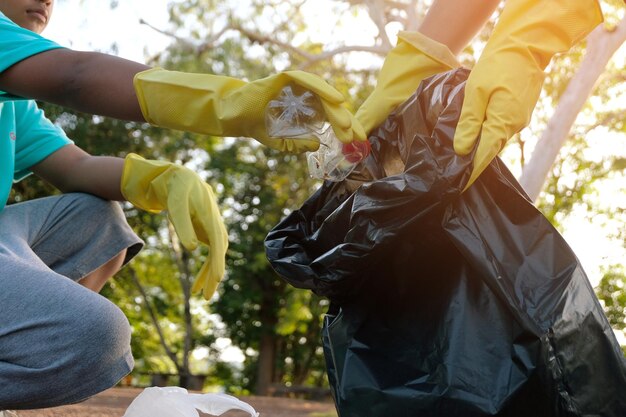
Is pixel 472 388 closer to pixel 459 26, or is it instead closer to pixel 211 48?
pixel 459 26

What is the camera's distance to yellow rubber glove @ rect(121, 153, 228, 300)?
2244 millimetres

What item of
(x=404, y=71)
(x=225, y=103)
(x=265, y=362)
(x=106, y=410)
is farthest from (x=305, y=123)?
(x=265, y=362)

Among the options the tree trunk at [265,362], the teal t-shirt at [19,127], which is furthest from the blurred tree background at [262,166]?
the teal t-shirt at [19,127]

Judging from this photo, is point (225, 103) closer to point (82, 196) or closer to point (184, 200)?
point (184, 200)

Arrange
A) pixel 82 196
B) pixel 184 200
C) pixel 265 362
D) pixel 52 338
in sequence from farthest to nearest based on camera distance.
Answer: pixel 265 362, pixel 82 196, pixel 184 200, pixel 52 338

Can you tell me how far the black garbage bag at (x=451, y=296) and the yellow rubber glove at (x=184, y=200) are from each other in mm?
535

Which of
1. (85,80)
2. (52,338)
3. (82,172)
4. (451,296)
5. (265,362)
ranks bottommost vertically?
(265,362)

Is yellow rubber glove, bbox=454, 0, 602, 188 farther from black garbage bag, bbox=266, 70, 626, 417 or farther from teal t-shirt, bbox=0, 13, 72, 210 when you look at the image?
teal t-shirt, bbox=0, 13, 72, 210

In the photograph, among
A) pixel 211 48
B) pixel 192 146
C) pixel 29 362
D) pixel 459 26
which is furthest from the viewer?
pixel 192 146

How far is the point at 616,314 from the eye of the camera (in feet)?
36.4

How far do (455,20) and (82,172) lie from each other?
1.23 metres

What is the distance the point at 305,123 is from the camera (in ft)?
→ 5.43

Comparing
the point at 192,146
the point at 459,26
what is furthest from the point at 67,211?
the point at 192,146

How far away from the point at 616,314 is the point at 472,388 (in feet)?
34.2
